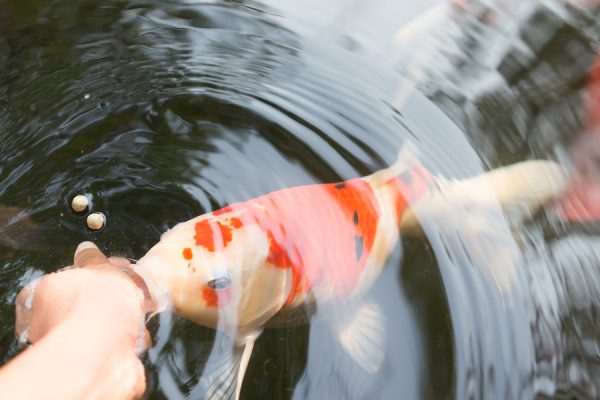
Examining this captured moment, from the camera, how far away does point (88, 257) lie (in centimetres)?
155

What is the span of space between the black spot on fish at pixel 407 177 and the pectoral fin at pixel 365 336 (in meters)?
0.41

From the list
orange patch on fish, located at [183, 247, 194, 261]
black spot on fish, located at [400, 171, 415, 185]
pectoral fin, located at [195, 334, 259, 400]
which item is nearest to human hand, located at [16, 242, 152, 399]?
orange patch on fish, located at [183, 247, 194, 261]

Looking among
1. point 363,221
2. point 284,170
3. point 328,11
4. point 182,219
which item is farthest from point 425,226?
point 328,11

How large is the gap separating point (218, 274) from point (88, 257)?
0.30m

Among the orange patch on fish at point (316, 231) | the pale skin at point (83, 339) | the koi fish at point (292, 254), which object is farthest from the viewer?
the orange patch on fish at point (316, 231)

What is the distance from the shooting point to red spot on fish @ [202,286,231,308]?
1.62 m

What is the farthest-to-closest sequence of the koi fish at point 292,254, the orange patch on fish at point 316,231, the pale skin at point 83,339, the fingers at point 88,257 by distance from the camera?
1. the orange patch on fish at point 316,231
2. the koi fish at point 292,254
3. the fingers at point 88,257
4. the pale skin at point 83,339

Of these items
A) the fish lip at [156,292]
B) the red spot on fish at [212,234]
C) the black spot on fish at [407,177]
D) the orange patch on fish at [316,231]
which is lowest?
the fish lip at [156,292]

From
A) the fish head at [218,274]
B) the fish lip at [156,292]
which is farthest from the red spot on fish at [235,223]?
the fish lip at [156,292]

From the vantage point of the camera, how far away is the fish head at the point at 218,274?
1.55 meters

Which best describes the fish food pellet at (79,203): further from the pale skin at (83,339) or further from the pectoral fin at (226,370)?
the pectoral fin at (226,370)

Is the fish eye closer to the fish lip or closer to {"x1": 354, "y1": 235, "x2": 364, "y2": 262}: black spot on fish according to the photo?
the fish lip

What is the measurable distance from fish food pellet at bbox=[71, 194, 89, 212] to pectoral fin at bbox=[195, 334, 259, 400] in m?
0.57

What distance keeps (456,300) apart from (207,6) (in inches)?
58.8
